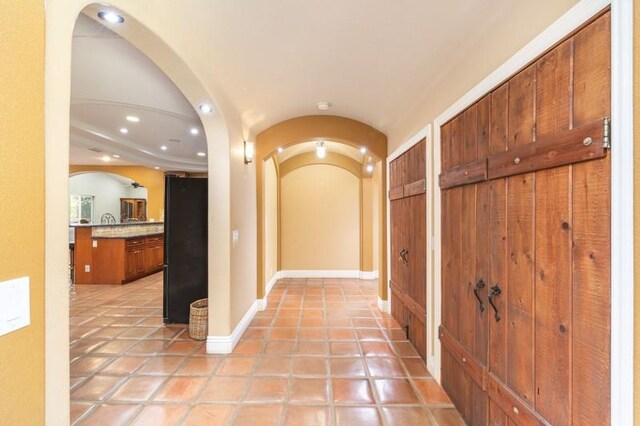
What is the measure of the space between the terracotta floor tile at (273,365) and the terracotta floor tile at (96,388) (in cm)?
113

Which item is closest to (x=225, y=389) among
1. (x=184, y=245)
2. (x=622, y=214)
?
(x=184, y=245)

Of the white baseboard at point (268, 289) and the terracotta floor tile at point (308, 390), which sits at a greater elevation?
the white baseboard at point (268, 289)

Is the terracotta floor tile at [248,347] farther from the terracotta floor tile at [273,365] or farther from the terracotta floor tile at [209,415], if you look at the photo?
the terracotta floor tile at [209,415]

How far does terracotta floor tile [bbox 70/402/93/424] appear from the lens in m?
2.02

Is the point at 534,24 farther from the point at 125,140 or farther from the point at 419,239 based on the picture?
the point at 125,140

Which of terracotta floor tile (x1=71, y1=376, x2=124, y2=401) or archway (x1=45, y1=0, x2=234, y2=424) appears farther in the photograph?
terracotta floor tile (x1=71, y1=376, x2=124, y2=401)

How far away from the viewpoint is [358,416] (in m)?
2.02

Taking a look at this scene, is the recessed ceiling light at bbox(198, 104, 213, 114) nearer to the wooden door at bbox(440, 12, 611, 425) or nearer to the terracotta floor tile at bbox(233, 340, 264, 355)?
the wooden door at bbox(440, 12, 611, 425)

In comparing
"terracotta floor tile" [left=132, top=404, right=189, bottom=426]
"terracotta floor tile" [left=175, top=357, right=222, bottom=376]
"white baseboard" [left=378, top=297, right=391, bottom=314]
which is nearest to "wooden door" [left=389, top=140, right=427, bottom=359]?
"white baseboard" [left=378, top=297, right=391, bottom=314]

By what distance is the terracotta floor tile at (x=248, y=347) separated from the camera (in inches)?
116

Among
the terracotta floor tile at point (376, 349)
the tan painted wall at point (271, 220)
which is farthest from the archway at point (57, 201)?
the tan painted wall at point (271, 220)

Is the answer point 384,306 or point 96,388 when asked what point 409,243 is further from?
point 96,388

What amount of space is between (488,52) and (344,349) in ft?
9.06

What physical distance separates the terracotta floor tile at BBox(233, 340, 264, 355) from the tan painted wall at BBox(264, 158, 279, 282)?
5.94 ft
